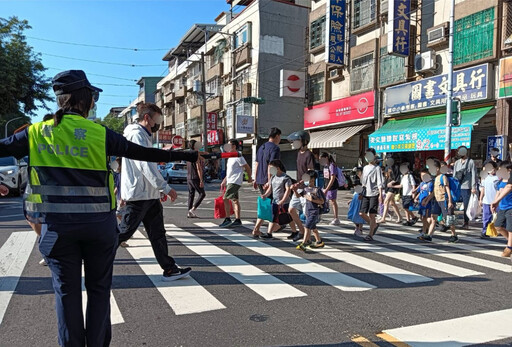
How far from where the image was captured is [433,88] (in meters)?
16.6

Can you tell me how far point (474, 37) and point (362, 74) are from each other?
6.62m

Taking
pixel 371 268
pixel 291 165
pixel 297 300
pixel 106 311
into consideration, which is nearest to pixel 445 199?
pixel 371 268

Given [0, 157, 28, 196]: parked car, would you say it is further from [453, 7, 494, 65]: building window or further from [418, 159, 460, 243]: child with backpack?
[453, 7, 494, 65]: building window

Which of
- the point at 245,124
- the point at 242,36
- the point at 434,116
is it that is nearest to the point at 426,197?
the point at 434,116

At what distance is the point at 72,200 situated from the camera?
A: 2.28 m

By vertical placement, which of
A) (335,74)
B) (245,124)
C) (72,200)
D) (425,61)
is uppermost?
(335,74)

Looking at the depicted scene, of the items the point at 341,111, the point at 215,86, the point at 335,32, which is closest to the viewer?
the point at 335,32

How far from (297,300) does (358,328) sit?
32.0 inches

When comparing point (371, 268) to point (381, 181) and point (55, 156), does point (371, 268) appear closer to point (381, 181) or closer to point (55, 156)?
point (381, 181)

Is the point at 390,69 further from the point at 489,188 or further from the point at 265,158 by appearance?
the point at 265,158

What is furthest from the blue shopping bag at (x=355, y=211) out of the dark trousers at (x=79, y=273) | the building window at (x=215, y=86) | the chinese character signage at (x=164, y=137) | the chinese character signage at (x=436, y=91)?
the chinese character signage at (x=164, y=137)

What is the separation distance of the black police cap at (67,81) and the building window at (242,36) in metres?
29.6

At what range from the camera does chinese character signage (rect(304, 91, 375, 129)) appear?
20.6 metres

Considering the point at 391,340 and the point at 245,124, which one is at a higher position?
the point at 245,124
